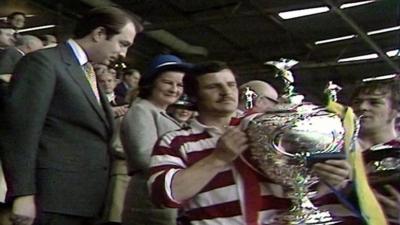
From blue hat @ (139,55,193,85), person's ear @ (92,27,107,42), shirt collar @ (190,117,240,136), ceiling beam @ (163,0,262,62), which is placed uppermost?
ceiling beam @ (163,0,262,62)

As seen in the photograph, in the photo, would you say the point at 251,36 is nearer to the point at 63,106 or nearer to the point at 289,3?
the point at 289,3

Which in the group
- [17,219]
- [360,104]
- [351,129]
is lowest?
[17,219]

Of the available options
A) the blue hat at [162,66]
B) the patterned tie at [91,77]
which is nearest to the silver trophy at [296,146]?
the patterned tie at [91,77]

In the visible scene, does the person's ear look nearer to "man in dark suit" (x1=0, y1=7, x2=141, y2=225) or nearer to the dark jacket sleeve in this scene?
"man in dark suit" (x1=0, y1=7, x2=141, y2=225)

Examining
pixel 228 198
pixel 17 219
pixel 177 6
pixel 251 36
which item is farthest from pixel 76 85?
pixel 251 36

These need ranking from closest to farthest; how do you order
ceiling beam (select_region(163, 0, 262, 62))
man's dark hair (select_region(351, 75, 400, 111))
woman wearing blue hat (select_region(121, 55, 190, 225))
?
man's dark hair (select_region(351, 75, 400, 111)) < woman wearing blue hat (select_region(121, 55, 190, 225)) < ceiling beam (select_region(163, 0, 262, 62))

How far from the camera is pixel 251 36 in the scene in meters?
6.97

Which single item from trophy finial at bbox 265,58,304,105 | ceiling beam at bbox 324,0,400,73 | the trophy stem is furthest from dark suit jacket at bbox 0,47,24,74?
ceiling beam at bbox 324,0,400,73

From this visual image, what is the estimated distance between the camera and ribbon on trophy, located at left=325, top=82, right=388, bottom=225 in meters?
1.02

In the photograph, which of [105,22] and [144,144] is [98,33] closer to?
[105,22]

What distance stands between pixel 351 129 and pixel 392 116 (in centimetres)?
37

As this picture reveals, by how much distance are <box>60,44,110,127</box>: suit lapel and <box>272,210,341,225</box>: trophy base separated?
0.47m

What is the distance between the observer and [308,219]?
3.37ft

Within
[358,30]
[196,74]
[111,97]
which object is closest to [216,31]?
[358,30]
